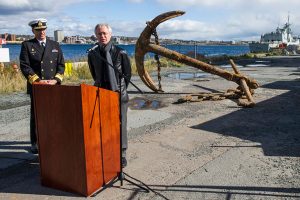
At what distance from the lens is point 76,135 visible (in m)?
4.09

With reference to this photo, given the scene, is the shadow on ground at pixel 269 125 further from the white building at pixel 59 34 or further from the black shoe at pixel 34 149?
the white building at pixel 59 34

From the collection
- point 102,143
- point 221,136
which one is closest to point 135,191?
point 102,143

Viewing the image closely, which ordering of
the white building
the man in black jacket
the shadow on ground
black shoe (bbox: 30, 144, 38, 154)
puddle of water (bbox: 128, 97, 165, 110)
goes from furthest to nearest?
puddle of water (bbox: 128, 97, 165, 110) → the white building → the shadow on ground → black shoe (bbox: 30, 144, 38, 154) → the man in black jacket

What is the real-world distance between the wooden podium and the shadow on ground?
2579mm

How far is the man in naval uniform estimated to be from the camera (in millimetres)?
5531

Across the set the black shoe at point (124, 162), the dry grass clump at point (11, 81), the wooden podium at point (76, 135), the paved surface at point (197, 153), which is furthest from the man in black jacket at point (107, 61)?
the dry grass clump at point (11, 81)

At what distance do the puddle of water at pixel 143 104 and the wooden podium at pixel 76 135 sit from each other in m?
5.04

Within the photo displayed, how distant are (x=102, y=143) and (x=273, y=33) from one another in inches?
2642

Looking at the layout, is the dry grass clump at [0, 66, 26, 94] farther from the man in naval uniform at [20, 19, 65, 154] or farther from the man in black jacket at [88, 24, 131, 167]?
the man in black jacket at [88, 24, 131, 167]

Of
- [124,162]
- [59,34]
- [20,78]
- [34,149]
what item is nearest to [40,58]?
[34,149]

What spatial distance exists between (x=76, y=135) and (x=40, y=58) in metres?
2.01

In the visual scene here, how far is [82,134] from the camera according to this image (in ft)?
13.3

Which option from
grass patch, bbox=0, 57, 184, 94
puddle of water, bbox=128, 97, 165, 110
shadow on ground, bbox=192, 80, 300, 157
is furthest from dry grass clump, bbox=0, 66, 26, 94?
shadow on ground, bbox=192, 80, 300, 157

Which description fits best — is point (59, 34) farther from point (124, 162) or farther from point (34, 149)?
point (124, 162)
